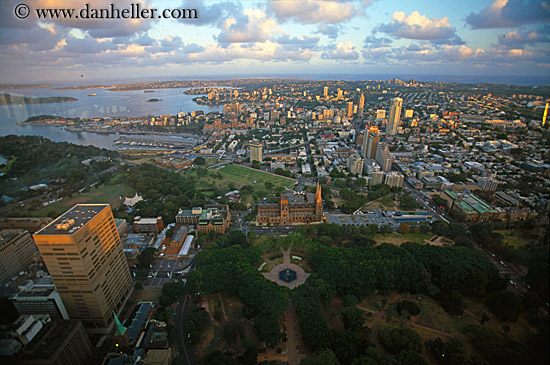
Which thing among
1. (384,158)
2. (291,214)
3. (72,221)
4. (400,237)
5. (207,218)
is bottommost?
(400,237)

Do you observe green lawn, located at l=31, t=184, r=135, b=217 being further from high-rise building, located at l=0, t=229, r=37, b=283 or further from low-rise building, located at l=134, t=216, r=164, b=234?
low-rise building, located at l=134, t=216, r=164, b=234

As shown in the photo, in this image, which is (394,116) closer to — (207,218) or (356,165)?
(356,165)

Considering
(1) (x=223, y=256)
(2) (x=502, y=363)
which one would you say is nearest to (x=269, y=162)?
(1) (x=223, y=256)

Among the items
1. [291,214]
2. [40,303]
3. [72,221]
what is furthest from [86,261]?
[291,214]

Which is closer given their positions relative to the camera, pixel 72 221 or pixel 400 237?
pixel 72 221

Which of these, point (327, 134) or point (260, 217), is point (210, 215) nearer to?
point (260, 217)

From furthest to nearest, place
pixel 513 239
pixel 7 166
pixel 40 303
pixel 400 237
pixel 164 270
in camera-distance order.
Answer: pixel 7 166 → pixel 400 237 → pixel 513 239 → pixel 164 270 → pixel 40 303

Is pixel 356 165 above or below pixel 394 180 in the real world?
above

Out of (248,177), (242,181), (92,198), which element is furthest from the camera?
(248,177)
